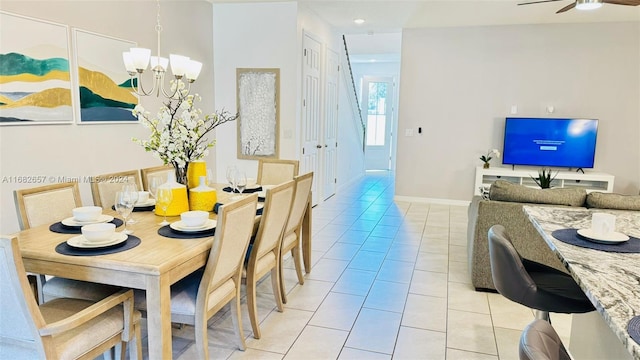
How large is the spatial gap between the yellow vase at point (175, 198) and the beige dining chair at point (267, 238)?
512 millimetres

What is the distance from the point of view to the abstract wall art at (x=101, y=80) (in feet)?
11.3

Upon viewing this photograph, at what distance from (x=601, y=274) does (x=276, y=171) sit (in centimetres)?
281

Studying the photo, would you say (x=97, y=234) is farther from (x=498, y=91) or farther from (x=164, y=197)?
(x=498, y=91)

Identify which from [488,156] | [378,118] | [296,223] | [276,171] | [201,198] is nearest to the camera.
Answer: [201,198]

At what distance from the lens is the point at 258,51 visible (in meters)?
5.23

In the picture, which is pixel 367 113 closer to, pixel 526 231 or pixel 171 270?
pixel 526 231

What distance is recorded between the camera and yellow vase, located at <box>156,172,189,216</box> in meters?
2.55

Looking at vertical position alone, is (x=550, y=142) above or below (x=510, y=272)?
above

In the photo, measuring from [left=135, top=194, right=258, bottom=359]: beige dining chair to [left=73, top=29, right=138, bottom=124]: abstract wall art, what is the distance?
2.09 m

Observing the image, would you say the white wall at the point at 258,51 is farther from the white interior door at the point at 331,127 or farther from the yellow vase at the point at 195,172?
the yellow vase at the point at 195,172

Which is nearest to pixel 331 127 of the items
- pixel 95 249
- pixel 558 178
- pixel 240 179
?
pixel 558 178

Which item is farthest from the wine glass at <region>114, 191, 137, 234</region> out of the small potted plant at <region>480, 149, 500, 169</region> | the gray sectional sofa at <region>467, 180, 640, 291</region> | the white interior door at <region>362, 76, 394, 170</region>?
the white interior door at <region>362, 76, 394, 170</region>

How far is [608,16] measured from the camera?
17.9 feet

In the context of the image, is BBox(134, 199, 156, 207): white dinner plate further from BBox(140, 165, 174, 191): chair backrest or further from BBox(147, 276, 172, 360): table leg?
BBox(147, 276, 172, 360): table leg
